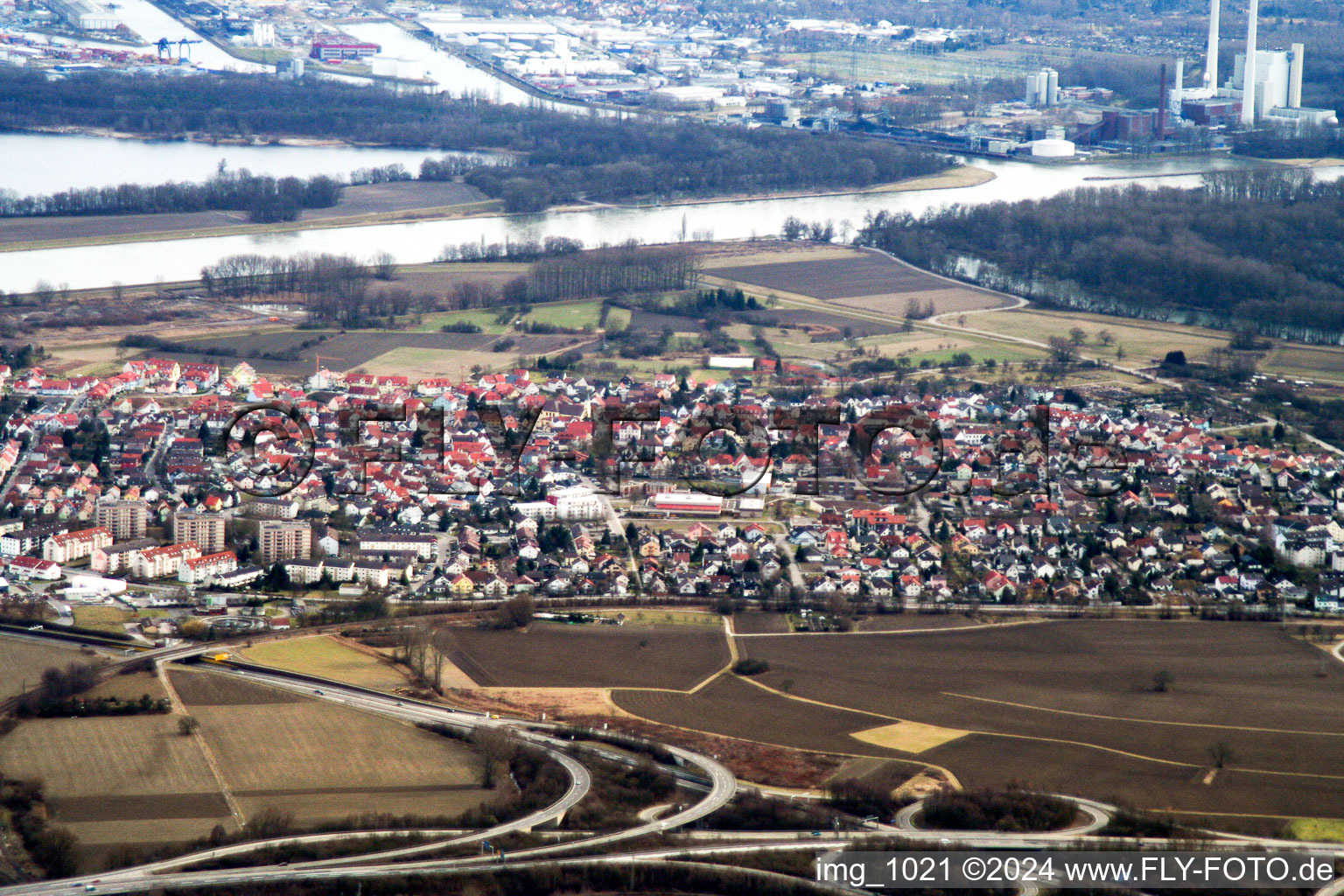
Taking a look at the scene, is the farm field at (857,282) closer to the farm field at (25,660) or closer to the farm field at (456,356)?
A: the farm field at (456,356)

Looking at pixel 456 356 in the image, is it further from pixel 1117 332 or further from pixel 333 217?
pixel 333 217

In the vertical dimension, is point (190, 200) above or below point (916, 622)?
above

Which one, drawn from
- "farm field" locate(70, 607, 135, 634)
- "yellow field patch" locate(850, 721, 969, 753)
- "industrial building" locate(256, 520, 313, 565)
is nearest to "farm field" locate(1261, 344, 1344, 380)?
"yellow field patch" locate(850, 721, 969, 753)

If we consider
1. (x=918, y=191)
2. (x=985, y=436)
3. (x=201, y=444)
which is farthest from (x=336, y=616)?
(x=918, y=191)

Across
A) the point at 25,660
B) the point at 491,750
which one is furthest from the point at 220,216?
the point at 491,750

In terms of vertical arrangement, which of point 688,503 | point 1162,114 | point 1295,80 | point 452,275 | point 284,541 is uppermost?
point 1295,80

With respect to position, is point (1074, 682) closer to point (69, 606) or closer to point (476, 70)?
point (69, 606)
